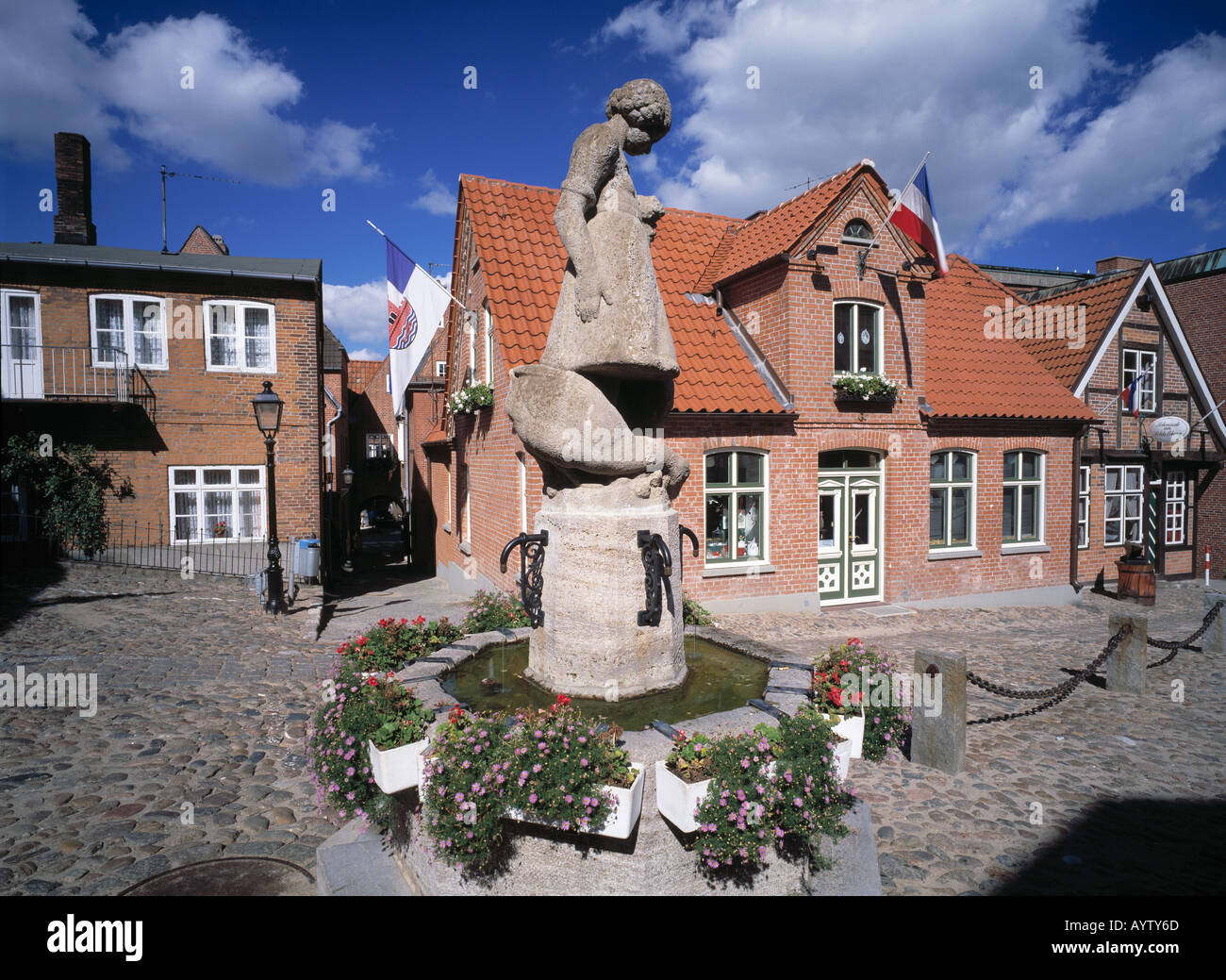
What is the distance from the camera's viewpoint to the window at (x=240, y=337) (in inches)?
623

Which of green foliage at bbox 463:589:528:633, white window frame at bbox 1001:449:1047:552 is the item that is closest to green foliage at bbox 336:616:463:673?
green foliage at bbox 463:589:528:633

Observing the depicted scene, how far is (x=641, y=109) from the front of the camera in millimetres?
4418

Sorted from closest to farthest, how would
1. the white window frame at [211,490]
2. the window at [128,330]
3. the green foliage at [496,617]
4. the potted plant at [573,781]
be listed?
the potted plant at [573,781] < the green foliage at [496,617] < the window at [128,330] < the white window frame at [211,490]

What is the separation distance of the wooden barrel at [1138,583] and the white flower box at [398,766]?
17.2m

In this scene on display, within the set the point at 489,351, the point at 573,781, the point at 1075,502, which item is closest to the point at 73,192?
the point at 489,351

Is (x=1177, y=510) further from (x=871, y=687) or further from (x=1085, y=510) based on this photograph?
(x=871, y=687)

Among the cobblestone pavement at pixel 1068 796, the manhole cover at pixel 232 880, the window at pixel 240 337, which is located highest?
the window at pixel 240 337

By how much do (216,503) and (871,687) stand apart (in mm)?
16230

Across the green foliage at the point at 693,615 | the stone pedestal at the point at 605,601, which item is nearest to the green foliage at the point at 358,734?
the stone pedestal at the point at 605,601

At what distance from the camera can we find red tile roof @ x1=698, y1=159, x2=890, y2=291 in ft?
39.3

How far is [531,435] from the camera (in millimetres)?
4465

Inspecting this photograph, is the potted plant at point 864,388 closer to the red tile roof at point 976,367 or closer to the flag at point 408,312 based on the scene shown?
the red tile roof at point 976,367

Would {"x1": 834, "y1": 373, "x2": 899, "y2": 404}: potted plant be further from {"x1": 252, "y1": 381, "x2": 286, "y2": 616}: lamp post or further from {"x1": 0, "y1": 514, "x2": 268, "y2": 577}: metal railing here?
{"x1": 0, "y1": 514, "x2": 268, "y2": 577}: metal railing
